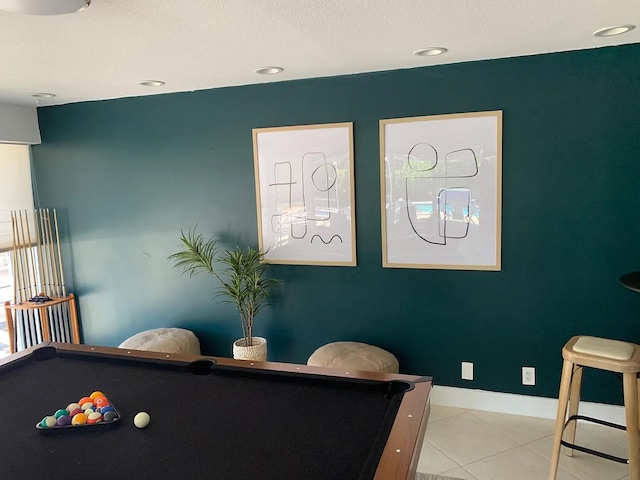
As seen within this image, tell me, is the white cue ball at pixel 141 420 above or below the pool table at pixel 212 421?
above

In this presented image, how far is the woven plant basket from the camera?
3.42 m

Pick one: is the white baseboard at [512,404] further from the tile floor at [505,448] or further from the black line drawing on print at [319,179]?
the black line drawing on print at [319,179]

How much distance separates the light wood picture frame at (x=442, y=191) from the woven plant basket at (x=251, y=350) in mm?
1121

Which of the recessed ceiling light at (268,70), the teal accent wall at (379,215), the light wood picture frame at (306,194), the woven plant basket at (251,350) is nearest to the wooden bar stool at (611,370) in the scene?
the teal accent wall at (379,215)

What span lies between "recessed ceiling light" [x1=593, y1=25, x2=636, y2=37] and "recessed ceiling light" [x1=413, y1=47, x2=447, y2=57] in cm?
78

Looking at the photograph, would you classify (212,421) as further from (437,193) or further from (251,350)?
(437,193)

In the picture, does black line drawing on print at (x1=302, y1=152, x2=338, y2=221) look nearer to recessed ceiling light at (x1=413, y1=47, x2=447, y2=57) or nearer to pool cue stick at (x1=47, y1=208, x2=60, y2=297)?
recessed ceiling light at (x1=413, y1=47, x2=447, y2=57)

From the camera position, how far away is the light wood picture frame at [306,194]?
3428 millimetres

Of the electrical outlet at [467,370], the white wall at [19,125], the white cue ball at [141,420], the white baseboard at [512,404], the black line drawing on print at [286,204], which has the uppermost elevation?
the white wall at [19,125]

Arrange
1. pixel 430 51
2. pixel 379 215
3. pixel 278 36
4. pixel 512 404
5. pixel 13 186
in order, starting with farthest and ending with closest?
1. pixel 13 186
2. pixel 379 215
3. pixel 512 404
4. pixel 430 51
5. pixel 278 36

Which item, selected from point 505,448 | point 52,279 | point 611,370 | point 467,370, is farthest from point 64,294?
point 611,370

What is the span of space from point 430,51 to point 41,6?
6.43 ft

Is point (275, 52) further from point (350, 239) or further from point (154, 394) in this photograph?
point (154, 394)

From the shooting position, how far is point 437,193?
321 cm
